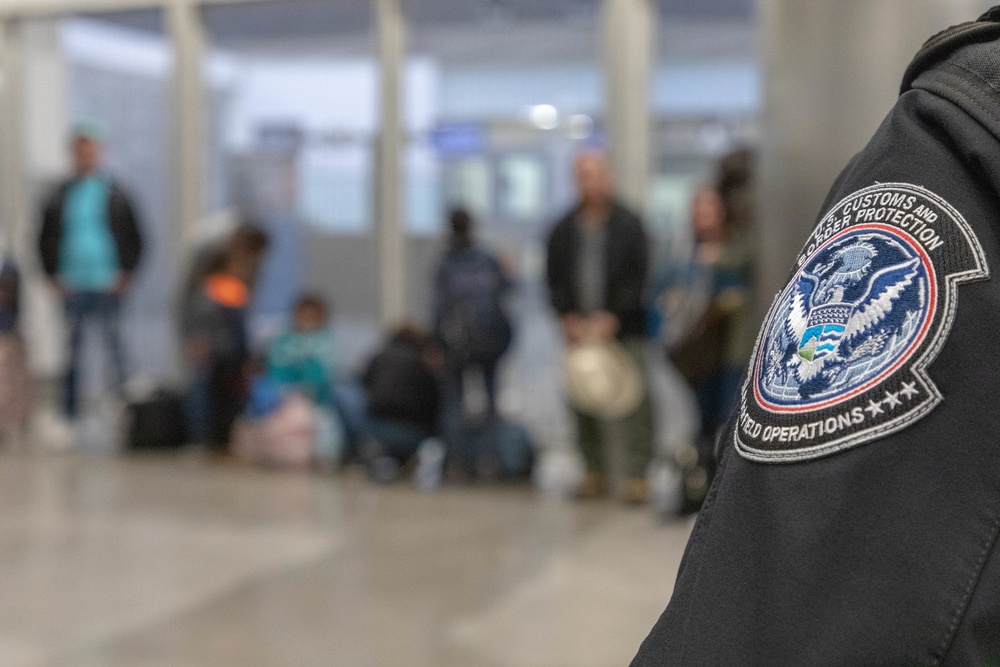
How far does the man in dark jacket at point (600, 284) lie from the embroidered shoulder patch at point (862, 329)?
19.5ft

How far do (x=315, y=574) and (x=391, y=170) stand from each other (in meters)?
4.01

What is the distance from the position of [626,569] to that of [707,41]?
3.83 m

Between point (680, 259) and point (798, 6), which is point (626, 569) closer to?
point (680, 259)

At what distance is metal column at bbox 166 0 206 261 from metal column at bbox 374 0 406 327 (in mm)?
1515

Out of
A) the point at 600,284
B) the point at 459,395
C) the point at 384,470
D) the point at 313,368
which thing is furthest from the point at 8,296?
the point at 600,284

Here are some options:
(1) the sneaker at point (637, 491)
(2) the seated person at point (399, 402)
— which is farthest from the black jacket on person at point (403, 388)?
(1) the sneaker at point (637, 491)

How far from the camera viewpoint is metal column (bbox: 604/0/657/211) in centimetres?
784

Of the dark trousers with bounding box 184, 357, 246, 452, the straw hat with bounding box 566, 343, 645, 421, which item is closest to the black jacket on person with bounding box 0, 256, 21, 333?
the dark trousers with bounding box 184, 357, 246, 452

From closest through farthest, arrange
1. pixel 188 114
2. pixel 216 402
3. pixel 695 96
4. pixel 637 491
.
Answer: pixel 637 491, pixel 695 96, pixel 216 402, pixel 188 114

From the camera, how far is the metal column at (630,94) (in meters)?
7.84

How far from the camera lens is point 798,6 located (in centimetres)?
210

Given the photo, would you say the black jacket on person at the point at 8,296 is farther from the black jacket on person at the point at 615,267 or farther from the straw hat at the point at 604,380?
the straw hat at the point at 604,380

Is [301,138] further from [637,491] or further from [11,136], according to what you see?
[637,491]

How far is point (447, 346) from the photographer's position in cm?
740
